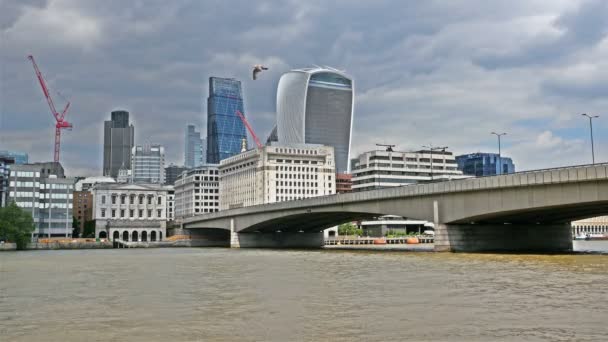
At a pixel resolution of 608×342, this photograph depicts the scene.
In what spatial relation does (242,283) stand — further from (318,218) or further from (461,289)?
(318,218)

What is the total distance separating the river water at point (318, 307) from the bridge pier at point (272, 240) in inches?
3507

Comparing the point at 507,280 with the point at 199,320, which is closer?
the point at 199,320

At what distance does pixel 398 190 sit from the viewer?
8338cm

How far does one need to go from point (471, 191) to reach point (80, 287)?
46.3 m

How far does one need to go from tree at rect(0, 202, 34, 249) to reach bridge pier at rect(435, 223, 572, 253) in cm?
9958

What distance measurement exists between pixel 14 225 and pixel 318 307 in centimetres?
12824

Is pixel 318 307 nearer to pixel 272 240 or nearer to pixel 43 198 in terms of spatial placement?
pixel 272 240

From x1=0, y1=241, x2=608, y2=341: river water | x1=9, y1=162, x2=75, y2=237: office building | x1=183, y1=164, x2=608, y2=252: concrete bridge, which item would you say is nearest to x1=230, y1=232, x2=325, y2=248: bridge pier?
x1=183, y1=164, x2=608, y2=252: concrete bridge

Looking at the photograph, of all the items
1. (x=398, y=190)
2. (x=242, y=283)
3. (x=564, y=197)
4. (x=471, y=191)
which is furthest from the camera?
(x=398, y=190)

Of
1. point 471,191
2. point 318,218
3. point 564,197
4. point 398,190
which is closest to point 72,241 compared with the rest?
point 318,218

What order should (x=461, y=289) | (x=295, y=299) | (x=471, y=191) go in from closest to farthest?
(x=295, y=299) < (x=461, y=289) < (x=471, y=191)

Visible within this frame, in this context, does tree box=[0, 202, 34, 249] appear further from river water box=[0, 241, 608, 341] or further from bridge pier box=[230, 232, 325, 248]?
river water box=[0, 241, 608, 341]

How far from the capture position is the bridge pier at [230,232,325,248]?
443ft

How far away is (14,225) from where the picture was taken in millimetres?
139500
